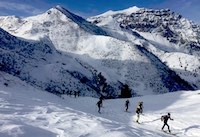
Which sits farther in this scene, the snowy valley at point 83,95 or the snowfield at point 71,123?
the snowy valley at point 83,95

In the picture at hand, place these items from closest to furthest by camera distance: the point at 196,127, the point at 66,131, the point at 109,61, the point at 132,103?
the point at 66,131 < the point at 196,127 < the point at 132,103 < the point at 109,61

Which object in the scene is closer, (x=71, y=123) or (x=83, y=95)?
(x=71, y=123)

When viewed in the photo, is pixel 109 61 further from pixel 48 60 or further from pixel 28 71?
pixel 28 71

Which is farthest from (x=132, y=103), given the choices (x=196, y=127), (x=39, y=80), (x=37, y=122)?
(x=39, y=80)

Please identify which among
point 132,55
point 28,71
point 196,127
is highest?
point 132,55

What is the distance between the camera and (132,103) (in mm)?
58406

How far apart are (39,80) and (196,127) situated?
103m

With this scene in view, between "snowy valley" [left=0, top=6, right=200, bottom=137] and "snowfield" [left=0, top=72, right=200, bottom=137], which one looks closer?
"snowfield" [left=0, top=72, right=200, bottom=137]

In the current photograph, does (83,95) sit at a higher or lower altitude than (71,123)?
higher

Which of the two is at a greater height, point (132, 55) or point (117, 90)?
point (132, 55)

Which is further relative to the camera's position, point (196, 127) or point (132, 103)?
point (132, 103)

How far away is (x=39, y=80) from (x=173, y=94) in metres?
75.9

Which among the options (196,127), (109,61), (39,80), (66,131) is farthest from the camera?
(109,61)

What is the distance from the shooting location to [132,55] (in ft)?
647
